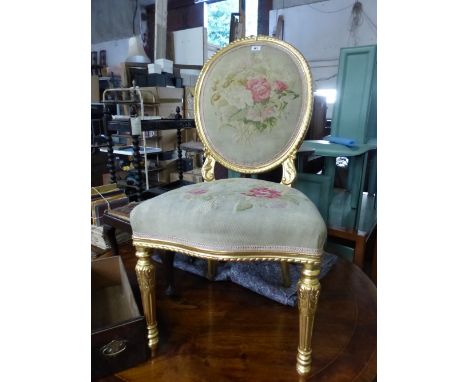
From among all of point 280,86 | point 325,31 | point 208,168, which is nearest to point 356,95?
point 280,86

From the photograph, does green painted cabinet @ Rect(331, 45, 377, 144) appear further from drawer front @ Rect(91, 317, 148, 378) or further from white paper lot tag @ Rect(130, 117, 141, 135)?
drawer front @ Rect(91, 317, 148, 378)

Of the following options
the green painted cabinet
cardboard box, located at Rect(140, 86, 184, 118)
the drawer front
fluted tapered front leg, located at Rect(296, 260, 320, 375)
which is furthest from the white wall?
the drawer front

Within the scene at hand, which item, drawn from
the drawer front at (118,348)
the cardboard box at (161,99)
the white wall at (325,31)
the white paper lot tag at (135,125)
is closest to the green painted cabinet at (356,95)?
the white paper lot tag at (135,125)

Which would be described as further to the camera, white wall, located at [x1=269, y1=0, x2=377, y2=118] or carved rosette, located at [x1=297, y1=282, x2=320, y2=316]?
white wall, located at [x1=269, y1=0, x2=377, y2=118]

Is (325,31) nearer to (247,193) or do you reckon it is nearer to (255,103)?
(255,103)

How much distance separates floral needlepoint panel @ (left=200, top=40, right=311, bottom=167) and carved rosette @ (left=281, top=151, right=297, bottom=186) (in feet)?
0.10

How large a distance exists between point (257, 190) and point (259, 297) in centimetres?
47

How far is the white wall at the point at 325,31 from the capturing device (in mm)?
4027

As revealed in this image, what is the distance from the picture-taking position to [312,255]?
2.15ft

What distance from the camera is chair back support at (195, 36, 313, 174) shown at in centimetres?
97

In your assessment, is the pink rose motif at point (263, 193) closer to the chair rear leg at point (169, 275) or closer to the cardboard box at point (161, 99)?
Answer: the chair rear leg at point (169, 275)
